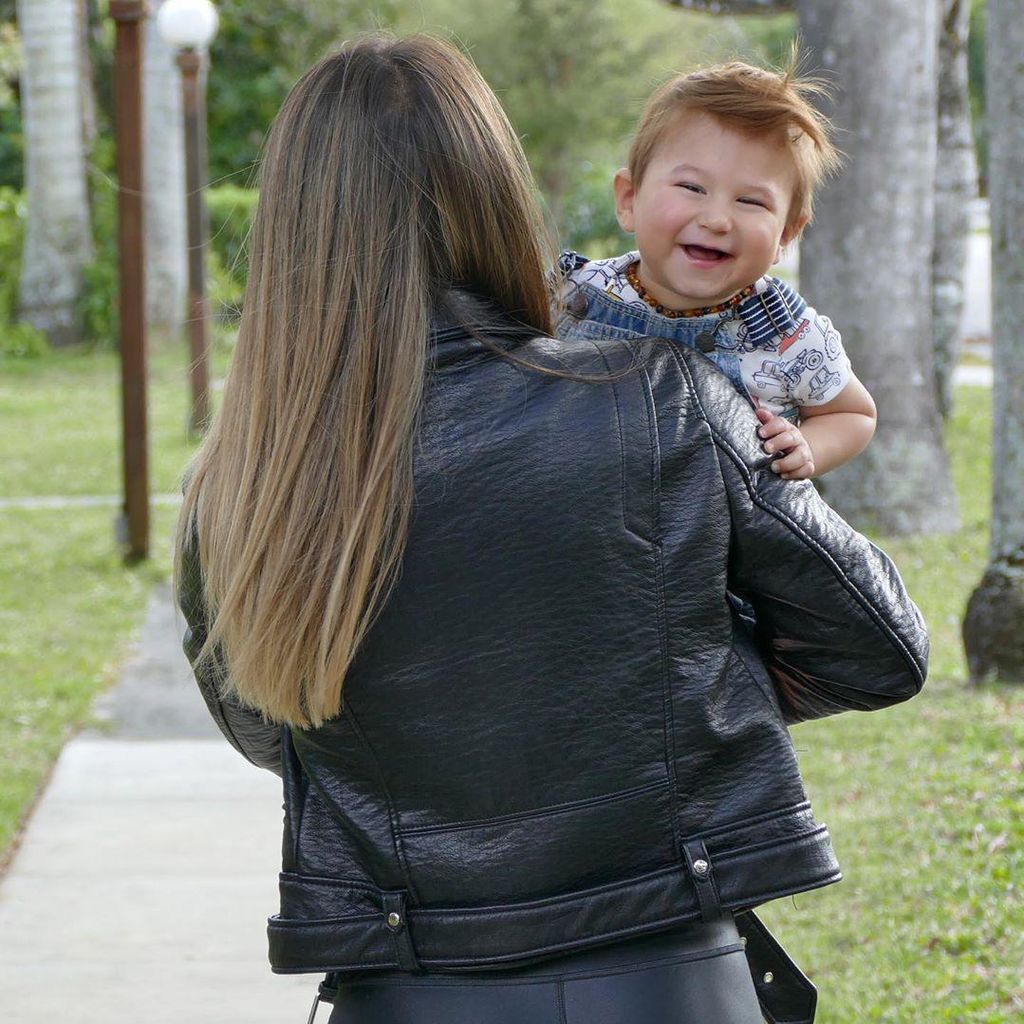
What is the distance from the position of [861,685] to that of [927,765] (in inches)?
150

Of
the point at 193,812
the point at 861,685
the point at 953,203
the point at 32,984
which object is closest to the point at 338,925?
the point at 861,685

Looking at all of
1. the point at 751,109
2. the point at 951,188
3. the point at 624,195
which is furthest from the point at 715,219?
the point at 951,188

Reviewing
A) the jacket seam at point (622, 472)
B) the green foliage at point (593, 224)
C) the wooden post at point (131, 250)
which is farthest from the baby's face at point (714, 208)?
the green foliage at point (593, 224)

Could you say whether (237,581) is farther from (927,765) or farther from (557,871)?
(927,765)

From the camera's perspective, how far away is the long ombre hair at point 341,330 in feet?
5.41

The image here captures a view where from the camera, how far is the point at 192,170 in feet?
44.0

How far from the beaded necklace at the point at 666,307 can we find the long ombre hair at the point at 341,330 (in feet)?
1.24

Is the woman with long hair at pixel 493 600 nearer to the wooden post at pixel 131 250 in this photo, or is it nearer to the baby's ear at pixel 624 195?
the baby's ear at pixel 624 195

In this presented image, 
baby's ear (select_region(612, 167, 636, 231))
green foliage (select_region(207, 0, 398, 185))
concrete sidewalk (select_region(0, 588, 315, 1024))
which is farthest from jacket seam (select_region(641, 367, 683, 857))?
green foliage (select_region(207, 0, 398, 185))

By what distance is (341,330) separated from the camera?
1.69 m

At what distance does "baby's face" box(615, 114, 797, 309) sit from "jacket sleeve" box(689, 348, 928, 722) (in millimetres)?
372

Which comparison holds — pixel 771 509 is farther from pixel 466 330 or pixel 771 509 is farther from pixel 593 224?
pixel 593 224

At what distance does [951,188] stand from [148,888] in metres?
9.21

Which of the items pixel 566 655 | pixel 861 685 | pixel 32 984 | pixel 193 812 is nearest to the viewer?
pixel 566 655
